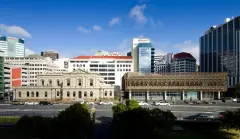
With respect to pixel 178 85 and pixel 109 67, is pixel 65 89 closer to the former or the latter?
pixel 109 67

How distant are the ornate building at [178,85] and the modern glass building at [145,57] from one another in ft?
156

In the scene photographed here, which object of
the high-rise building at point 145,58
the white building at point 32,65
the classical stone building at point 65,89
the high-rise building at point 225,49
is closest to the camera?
the classical stone building at point 65,89

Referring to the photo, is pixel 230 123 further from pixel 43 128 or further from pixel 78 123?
pixel 43 128

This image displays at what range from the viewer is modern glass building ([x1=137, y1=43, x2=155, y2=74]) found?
154500 millimetres

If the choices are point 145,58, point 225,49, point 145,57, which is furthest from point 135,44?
point 225,49

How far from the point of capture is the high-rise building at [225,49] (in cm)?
15825

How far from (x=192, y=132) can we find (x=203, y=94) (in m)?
68.6

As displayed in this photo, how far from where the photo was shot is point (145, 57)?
155125mm

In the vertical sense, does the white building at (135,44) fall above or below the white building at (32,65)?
above

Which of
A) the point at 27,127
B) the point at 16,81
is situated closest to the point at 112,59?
the point at 16,81

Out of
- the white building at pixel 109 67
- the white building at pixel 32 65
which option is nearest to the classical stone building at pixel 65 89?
the white building at pixel 109 67

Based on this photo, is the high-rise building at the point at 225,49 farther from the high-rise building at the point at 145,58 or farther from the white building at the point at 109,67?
the white building at the point at 109,67

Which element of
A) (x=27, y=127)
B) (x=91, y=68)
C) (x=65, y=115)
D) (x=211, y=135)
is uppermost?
(x=91, y=68)

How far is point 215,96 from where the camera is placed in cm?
10894
